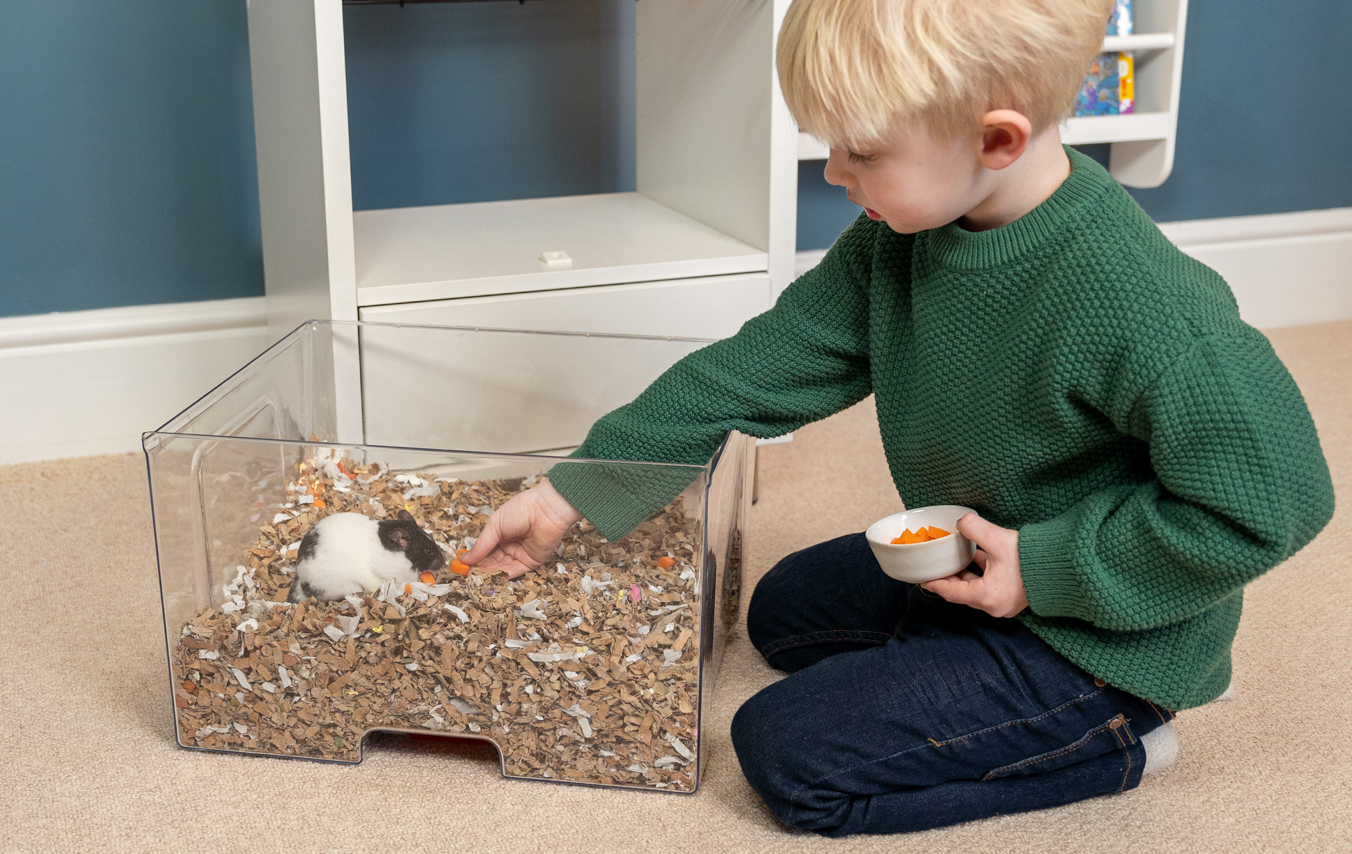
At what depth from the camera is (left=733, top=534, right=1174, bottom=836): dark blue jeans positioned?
829mm

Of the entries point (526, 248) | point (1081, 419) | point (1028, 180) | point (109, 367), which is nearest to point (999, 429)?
point (1081, 419)

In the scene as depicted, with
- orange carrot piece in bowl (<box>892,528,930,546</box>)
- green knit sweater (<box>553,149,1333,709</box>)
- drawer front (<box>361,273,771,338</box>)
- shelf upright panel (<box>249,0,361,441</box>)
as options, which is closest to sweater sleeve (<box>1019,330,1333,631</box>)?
green knit sweater (<box>553,149,1333,709</box>)

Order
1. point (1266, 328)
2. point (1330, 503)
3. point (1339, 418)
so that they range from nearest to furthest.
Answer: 1. point (1330, 503)
2. point (1339, 418)
3. point (1266, 328)

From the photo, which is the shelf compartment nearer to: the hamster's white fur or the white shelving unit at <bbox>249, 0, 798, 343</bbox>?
the white shelving unit at <bbox>249, 0, 798, 343</bbox>

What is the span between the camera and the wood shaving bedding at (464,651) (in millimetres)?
833

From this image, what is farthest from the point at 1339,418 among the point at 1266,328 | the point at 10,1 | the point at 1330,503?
the point at 10,1

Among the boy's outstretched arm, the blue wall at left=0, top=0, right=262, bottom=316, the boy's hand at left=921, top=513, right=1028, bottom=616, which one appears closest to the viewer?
the boy's hand at left=921, top=513, right=1028, bottom=616

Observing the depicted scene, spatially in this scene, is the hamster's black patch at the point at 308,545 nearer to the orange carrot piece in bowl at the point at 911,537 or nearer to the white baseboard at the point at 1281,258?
the orange carrot piece in bowl at the point at 911,537

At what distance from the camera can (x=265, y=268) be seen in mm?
1440

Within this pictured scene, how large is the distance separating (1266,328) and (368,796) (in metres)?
1.64

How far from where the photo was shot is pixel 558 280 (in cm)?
117

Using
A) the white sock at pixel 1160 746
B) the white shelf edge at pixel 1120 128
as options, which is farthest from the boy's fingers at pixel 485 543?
the white shelf edge at pixel 1120 128

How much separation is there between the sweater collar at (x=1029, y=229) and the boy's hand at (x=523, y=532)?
0.31 metres

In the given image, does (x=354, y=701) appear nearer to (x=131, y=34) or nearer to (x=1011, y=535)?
(x=1011, y=535)
